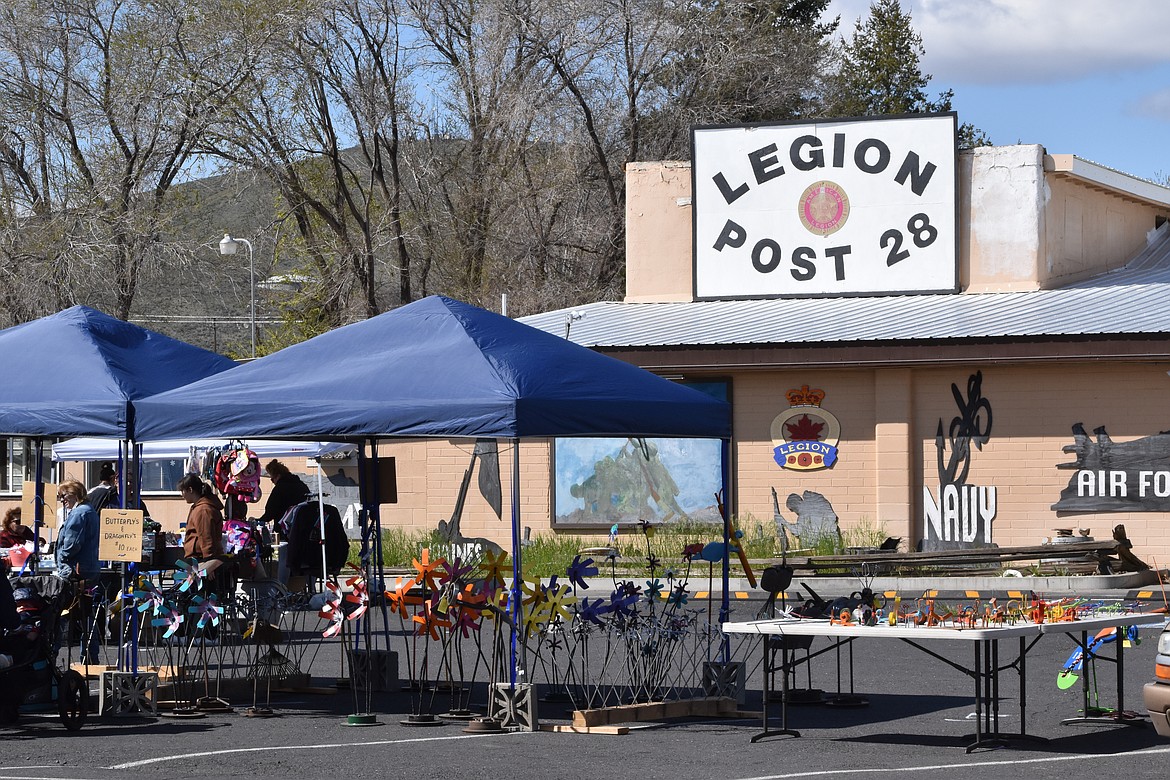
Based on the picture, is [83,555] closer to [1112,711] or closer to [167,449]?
[1112,711]

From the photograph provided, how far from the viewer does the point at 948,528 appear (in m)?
26.2

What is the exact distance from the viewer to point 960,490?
26.0m

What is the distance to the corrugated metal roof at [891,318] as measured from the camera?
25.4m

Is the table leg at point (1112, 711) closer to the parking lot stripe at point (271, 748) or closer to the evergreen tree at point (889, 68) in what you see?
the parking lot stripe at point (271, 748)

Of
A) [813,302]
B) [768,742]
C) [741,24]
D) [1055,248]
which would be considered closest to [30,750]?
[768,742]

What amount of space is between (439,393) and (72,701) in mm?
3252

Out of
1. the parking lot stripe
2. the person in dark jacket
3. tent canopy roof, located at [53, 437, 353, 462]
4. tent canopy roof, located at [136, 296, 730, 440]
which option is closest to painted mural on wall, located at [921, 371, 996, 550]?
tent canopy roof, located at [53, 437, 353, 462]

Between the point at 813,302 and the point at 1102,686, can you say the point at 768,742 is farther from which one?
the point at 813,302

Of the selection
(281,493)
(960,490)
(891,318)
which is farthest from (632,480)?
(281,493)

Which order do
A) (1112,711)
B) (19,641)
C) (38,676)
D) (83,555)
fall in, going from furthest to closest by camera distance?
1. (83,555)
2. (1112,711)
3. (38,676)
4. (19,641)

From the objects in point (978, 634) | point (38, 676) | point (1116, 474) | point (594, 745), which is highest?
point (1116, 474)

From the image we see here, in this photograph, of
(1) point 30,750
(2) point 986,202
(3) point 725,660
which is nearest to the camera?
(1) point 30,750

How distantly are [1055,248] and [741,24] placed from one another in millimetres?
17888

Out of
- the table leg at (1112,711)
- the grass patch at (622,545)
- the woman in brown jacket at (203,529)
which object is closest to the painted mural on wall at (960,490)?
the grass patch at (622,545)
